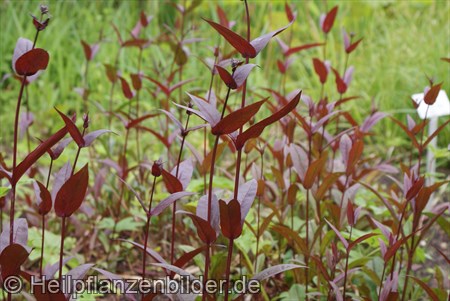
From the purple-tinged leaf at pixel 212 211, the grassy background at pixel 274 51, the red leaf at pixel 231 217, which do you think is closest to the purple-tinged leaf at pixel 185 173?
the purple-tinged leaf at pixel 212 211

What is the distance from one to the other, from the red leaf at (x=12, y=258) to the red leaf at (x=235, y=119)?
0.37 meters

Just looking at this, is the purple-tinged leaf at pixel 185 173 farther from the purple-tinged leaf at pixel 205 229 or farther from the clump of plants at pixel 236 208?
the purple-tinged leaf at pixel 205 229

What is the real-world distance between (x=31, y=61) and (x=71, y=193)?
23 cm

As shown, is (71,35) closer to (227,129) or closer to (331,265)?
(331,265)

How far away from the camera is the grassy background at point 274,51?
3.78m

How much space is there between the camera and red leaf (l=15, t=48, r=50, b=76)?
1.15 metres

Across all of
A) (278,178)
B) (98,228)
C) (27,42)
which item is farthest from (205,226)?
(98,228)

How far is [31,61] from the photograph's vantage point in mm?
1164

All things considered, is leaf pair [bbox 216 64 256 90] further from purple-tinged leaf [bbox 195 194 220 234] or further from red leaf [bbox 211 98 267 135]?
purple-tinged leaf [bbox 195 194 220 234]

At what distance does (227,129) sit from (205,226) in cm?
19

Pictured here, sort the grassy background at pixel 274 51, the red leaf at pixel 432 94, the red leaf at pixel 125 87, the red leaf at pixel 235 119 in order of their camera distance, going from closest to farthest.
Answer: the red leaf at pixel 235 119, the red leaf at pixel 432 94, the red leaf at pixel 125 87, the grassy background at pixel 274 51

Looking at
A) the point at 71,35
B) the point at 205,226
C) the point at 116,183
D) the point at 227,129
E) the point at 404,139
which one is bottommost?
the point at 205,226

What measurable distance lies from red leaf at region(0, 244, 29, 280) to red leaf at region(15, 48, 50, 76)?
303 millimetres

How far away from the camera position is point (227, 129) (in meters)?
1.10
